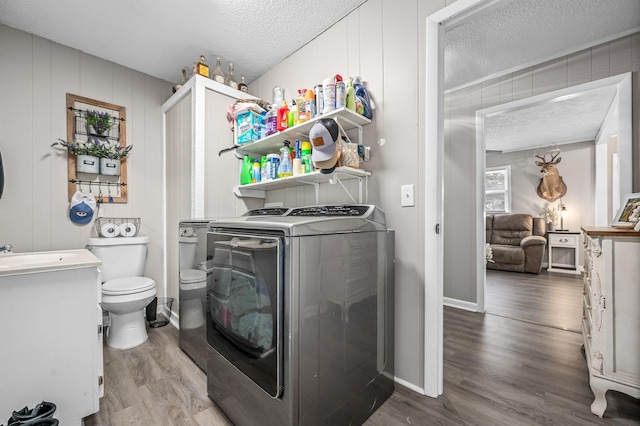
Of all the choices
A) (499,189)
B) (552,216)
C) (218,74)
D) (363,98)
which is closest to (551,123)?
(552,216)

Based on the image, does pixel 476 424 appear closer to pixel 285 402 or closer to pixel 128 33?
pixel 285 402

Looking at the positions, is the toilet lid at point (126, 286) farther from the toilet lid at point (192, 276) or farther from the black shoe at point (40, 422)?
the black shoe at point (40, 422)

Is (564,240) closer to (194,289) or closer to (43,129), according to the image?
(194,289)

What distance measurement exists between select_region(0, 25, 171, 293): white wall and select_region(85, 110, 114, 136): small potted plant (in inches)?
6.4

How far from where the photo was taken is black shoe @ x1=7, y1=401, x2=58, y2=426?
41.4 inches

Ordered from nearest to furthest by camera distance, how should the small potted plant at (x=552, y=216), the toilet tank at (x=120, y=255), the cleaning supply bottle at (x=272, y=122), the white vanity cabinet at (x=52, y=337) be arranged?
the white vanity cabinet at (x=52, y=337) → the cleaning supply bottle at (x=272, y=122) → the toilet tank at (x=120, y=255) → the small potted plant at (x=552, y=216)

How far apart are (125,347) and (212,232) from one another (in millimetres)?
1416

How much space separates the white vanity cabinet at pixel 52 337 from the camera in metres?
1.10

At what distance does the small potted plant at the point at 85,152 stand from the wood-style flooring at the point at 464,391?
4.97 feet

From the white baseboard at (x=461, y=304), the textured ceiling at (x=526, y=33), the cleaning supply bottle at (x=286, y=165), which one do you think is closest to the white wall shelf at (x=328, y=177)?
the cleaning supply bottle at (x=286, y=165)

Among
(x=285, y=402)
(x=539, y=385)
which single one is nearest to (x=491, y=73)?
(x=539, y=385)

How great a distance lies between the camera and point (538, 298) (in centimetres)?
324

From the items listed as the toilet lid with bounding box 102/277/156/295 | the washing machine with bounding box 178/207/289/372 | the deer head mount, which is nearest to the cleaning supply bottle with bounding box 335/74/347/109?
the washing machine with bounding box 178/207/289/372

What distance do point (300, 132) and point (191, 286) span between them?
1.31 metres
